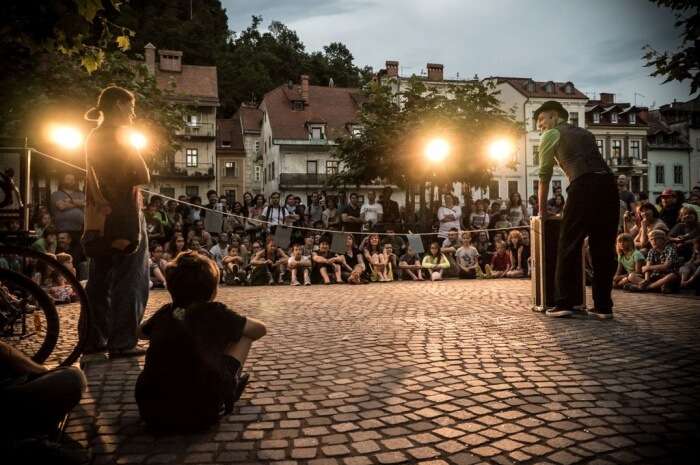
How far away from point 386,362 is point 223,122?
2560 inches

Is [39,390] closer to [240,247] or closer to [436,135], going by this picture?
[240,247]

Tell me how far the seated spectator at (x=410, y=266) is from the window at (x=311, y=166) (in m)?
41.1

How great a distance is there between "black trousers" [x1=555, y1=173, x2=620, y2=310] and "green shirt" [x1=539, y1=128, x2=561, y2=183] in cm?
42

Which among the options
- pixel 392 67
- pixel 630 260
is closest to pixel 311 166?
pixel 392 67

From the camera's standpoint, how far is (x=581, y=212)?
631 cm

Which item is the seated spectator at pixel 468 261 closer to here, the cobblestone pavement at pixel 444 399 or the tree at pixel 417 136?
the tree at pixel 417 136

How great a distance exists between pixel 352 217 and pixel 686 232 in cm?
791

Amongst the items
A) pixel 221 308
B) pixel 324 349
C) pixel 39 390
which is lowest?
pixel 324 349

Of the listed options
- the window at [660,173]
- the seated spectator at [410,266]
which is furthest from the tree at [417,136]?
the window at [660,173]

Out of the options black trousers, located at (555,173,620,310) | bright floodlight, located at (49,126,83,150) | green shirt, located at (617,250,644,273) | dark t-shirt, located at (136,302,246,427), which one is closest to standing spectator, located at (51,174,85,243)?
bright floodlight, located at (49,126,83,150)

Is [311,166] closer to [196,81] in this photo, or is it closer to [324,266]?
[196,81]

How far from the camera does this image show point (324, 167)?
55250mm

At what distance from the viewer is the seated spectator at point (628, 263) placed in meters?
10.7

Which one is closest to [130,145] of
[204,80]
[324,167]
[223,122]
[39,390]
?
[39,390]
